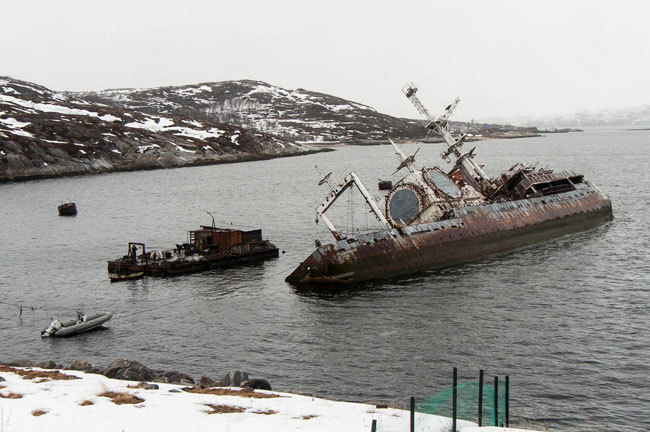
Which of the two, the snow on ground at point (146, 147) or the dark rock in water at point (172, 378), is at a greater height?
the snow on ground at point (146, 147)

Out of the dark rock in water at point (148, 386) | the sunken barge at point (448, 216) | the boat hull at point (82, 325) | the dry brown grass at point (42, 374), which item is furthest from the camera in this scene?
the sunken barge at point (448, 216)

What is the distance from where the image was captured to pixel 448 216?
57.4m

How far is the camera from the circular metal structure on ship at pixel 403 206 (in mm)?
58438

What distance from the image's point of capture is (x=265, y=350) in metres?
35.6

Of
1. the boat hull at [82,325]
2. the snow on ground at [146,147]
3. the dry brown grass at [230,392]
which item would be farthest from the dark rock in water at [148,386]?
the snow on ground at [146,147]

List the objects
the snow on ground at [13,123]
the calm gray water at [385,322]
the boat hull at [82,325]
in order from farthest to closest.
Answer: the snow on ground at [13,123] < the boat hull at [82,325] < the calm gray water at [385,322]

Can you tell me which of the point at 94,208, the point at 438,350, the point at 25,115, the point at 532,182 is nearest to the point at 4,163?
the point at 25,115

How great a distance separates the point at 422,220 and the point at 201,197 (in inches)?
2541

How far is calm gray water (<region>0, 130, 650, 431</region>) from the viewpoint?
2998 cm

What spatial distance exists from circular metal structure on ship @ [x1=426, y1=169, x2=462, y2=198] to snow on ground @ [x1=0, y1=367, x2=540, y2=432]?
40.8 meters

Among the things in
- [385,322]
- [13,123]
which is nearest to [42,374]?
[385,322]

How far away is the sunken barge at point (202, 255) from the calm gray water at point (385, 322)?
1.67 metres

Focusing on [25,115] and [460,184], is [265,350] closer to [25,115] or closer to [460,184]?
[460,184]

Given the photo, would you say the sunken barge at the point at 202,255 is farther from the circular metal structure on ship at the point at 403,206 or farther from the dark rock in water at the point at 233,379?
the dark rock in water at the point at 233,379
